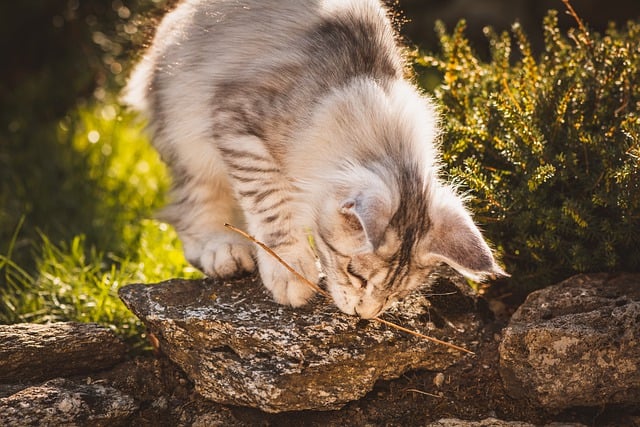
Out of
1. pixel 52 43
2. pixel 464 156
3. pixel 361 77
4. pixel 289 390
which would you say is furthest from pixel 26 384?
pixel 52 43

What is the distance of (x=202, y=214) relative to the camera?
2.82m

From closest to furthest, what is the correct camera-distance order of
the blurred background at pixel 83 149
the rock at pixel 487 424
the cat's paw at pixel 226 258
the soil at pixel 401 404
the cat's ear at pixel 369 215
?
the cat's ear at pixel 369 215 → the rock at pixel 487 424 → the soil at pixel 401 404 → the cat's paw at pixel 226 258 → the blurred background at pixel 83 149

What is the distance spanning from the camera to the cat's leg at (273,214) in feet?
7.80

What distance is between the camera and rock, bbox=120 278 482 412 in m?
2.24

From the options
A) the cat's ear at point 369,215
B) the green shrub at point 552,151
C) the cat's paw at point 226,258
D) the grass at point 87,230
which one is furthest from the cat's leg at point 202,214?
the green shrub at point 552,151

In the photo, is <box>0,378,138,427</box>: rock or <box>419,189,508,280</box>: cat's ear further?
<box>0,378,138,427</box>: rock

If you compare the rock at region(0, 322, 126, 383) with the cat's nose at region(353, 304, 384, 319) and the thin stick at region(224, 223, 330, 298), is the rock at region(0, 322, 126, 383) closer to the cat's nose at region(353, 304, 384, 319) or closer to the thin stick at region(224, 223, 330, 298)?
the thin stick at region(224, 223, 330, 298)

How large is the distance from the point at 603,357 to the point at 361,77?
1.10 metres

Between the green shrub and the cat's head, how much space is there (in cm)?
39

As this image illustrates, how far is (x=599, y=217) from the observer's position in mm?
2436

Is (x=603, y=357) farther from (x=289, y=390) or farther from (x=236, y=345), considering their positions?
(x=236, y=345)

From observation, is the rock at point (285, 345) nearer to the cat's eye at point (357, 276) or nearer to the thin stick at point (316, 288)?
the thin stick at point (316, 288)

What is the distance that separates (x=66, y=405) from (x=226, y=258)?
70 centimetres

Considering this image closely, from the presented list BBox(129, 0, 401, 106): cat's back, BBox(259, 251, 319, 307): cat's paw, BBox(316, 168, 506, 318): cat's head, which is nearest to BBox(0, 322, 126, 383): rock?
BBox(259, 251, 319, 307): cat's paw
